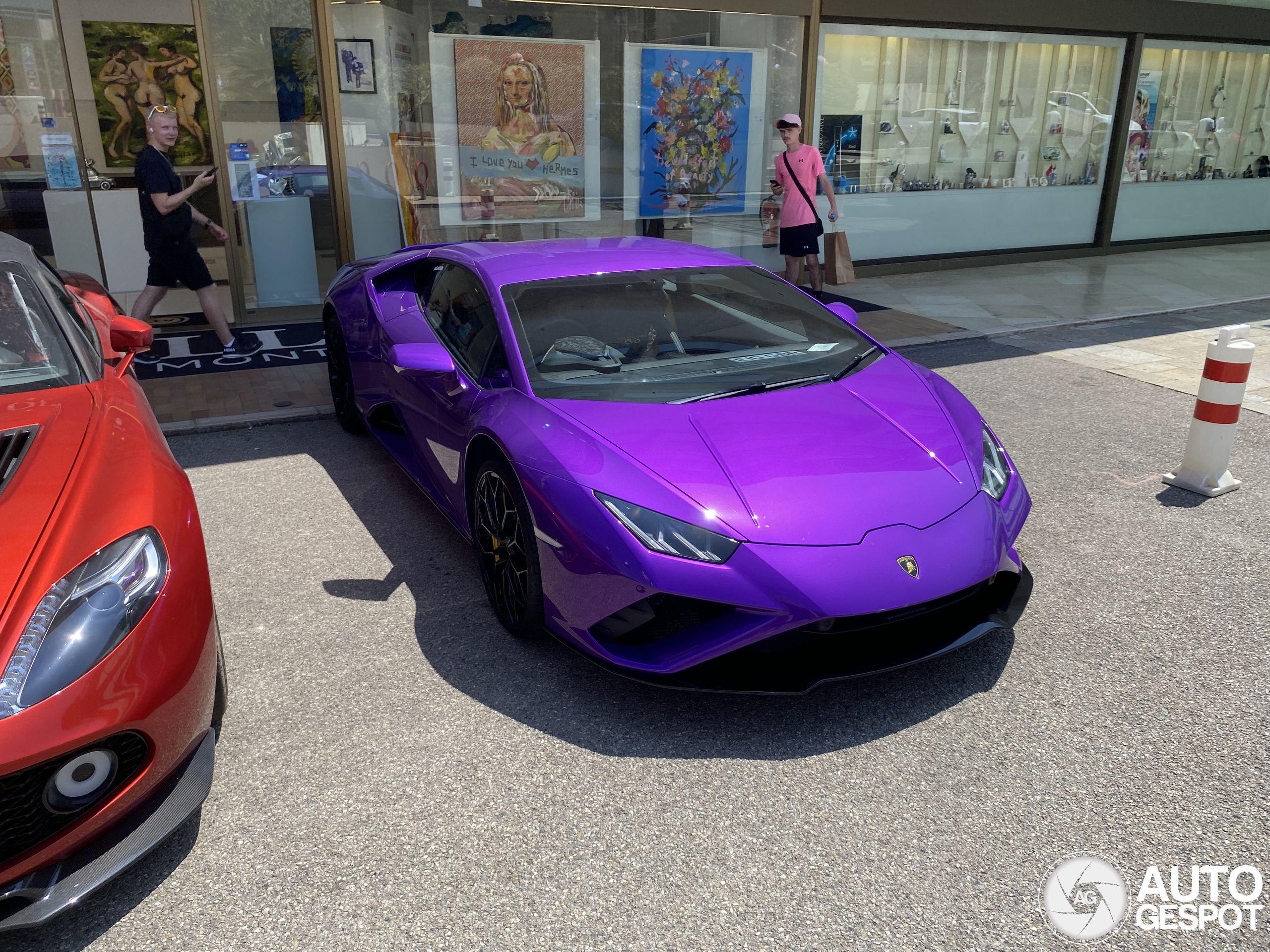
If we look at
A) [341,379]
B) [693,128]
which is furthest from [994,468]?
[693,128]

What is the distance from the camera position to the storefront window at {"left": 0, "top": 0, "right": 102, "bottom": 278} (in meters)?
8.26

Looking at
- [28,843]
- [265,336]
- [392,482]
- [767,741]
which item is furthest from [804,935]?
[265,336]

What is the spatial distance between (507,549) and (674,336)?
3.80 feet

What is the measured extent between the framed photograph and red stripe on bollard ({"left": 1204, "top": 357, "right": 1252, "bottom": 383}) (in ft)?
23.8

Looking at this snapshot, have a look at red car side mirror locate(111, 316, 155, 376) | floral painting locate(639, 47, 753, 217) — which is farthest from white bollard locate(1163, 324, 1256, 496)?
floral painting locate(639, 47, 753, 217)

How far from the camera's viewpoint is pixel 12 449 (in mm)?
2881

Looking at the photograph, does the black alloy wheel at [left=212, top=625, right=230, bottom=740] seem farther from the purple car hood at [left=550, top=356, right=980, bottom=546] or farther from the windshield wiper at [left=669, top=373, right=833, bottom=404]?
the windshield wiper at [left=669, top=373, right=833, bottom=404]

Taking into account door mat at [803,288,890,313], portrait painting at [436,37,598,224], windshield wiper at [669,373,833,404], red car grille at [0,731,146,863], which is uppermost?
portrait painting at [436,37,598,224]

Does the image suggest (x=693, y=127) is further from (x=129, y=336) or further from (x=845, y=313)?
(x=129, y=336)

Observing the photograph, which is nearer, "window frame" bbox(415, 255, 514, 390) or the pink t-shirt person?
"window frame" bbox(415, 255, 514, 390)

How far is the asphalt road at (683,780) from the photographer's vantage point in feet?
7.77

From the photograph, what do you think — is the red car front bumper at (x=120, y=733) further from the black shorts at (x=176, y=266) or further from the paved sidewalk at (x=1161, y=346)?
the paved sidewalk at (x=1161, y=346)

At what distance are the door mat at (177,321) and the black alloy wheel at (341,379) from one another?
3502 mm

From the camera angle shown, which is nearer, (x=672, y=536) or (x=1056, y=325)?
(x=672, y=536)
